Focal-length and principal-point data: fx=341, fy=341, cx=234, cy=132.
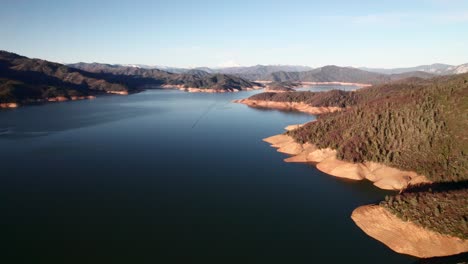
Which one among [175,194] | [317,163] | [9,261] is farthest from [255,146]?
[9,261]

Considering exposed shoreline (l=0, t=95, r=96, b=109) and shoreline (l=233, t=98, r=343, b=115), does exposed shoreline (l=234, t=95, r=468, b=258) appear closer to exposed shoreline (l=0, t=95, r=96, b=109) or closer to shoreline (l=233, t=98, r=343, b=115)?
shoreline (l=233, t=98, r=343, b=115)

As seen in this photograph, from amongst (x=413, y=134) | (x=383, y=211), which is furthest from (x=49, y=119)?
(x=383, y=211)

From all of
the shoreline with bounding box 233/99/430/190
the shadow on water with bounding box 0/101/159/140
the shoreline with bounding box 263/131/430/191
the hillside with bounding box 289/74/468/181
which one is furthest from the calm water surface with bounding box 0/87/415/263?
the shadow on water with bounding box 0/101/159/140

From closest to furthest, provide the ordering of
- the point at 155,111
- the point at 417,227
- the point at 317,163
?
the point at 417,227, the point at 317,163, the point at 155,111

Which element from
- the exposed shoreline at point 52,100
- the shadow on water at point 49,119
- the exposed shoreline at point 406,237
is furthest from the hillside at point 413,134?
the exposed shoreline at point 52,100

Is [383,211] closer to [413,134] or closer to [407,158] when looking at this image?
[407,158]

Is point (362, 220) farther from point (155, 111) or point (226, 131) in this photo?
point (155, 111)
